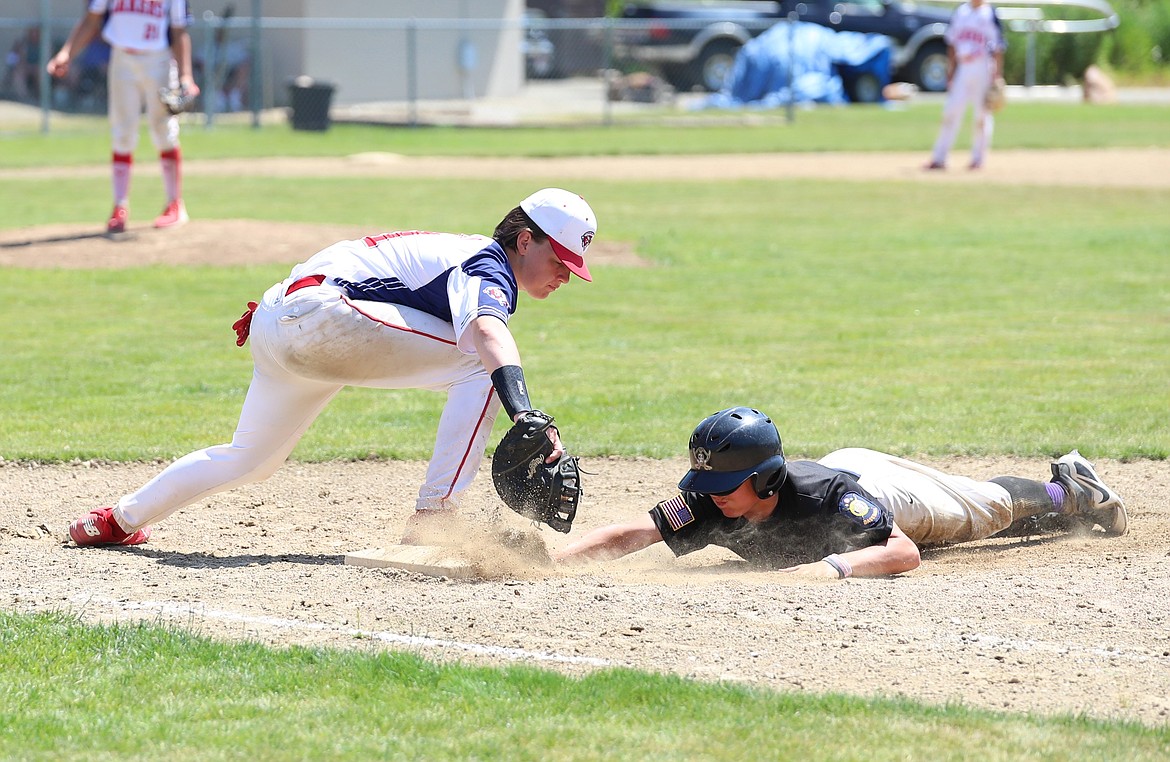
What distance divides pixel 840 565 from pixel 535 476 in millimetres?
1174

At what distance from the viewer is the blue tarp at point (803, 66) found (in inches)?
1292

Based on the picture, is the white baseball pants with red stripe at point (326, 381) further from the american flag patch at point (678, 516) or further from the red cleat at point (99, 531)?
the american flag patch at point (678, 516)

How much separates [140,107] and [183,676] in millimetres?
10577

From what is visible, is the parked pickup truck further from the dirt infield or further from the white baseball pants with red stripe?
the white baseball pants with red stripe

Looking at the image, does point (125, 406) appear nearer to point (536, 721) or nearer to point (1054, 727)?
point (536, 721)

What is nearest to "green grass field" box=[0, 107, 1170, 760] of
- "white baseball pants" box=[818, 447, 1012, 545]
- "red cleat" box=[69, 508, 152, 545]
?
"red cleat" box=[69, 508, 152, 545]

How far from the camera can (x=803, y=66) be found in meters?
34.0

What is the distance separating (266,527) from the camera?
21.0ft

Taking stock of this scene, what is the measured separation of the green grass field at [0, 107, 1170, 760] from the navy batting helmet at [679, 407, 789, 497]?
1.33 m

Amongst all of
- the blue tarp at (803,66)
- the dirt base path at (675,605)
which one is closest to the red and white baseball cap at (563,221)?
the dirt base path at (675,605)

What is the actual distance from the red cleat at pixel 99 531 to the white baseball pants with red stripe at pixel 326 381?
4.0 inches

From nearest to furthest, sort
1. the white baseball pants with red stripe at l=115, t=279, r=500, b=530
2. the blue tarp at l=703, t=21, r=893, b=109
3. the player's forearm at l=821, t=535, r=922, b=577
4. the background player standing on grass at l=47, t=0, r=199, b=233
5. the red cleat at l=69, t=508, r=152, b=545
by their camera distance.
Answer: the white baseball pants with red stripe at l=115, t=279, r=500, b=530 < the player's forearm at l=821, t=535, r=922, b=577 < the red cleat at l=69, t=508, r=152, b=545 < the background player standing on grass at l=47, t=0, r=199, b=233 < the blue tarp at l=703, t=21, r=893, b=109

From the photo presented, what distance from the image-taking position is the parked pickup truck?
3428 centimetres

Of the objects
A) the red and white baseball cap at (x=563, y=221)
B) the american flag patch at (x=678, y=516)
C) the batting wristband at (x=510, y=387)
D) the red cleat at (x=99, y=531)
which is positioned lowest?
the red cleat at (x=99, y=531)
